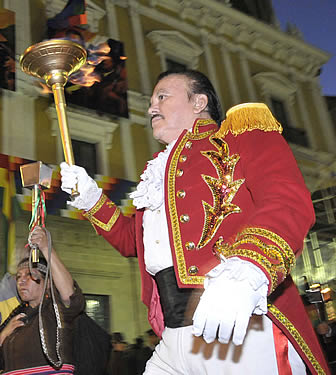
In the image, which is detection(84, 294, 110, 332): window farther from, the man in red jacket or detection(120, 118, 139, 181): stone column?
the man in red jacket

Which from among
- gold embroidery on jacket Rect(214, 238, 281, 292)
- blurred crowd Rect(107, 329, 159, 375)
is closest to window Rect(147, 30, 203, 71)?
blurred crowd Rect(107, 329, 159, 375)

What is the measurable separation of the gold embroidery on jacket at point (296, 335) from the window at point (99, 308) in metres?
4.14

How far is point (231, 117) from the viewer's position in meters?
1.80

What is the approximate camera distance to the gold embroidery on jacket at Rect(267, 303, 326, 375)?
1547 millimetres

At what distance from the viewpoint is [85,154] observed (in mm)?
6668

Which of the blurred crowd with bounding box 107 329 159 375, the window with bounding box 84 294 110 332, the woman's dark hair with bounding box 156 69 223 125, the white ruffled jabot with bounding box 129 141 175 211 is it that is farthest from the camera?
the window with bounding box 84 294 110 332

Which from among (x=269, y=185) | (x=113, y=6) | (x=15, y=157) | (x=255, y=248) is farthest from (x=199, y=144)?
(x=113, y=6)

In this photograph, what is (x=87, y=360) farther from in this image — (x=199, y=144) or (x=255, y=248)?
(x=255, y=248)

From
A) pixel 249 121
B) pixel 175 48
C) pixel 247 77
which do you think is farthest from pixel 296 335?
pixel 247 77

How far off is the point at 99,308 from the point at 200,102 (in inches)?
151

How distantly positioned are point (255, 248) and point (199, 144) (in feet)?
2.14

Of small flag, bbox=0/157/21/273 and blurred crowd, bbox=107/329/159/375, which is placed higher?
small flag, bbox=0/157/21/273

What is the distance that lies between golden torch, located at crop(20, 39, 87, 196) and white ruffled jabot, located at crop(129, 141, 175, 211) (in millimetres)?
321

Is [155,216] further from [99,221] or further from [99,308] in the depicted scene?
[99,308]
